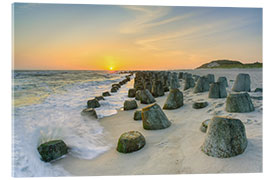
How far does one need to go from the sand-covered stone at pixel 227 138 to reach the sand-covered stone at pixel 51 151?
90.1 inches

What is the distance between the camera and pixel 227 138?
1.95 m

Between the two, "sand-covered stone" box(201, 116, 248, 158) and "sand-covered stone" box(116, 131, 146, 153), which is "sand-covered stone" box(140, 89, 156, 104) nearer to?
"sand-covered stone" box(116, 131, 146, 153)

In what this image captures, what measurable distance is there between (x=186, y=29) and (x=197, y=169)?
9.03ft

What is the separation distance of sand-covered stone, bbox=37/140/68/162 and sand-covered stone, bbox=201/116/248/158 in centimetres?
229

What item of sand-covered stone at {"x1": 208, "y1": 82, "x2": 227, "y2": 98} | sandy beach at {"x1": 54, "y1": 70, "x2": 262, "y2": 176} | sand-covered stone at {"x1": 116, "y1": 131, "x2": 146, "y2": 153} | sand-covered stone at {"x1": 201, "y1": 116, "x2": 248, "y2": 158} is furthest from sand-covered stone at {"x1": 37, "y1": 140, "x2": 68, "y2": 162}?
sand-covered stone at {"x1": 208, "y1": 82, "x2": 227, "y2": 98}

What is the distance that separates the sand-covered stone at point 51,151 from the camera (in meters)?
2.61

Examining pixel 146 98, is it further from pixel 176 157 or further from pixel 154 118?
pixel 176 157

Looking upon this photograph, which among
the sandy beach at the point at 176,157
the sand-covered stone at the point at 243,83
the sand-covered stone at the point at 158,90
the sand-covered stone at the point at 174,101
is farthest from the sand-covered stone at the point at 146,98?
the sand-covered stone at the point at 243,83

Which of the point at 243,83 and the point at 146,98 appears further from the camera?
the point at 146,98

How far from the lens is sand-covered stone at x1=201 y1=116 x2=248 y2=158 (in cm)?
193

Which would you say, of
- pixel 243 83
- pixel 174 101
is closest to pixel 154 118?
pixel 174 101

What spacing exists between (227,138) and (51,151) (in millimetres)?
2570

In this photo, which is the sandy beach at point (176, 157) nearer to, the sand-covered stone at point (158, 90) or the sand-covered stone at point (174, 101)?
the sand-covered stone at point (174, 101)

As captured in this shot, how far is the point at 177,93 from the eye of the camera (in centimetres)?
444
